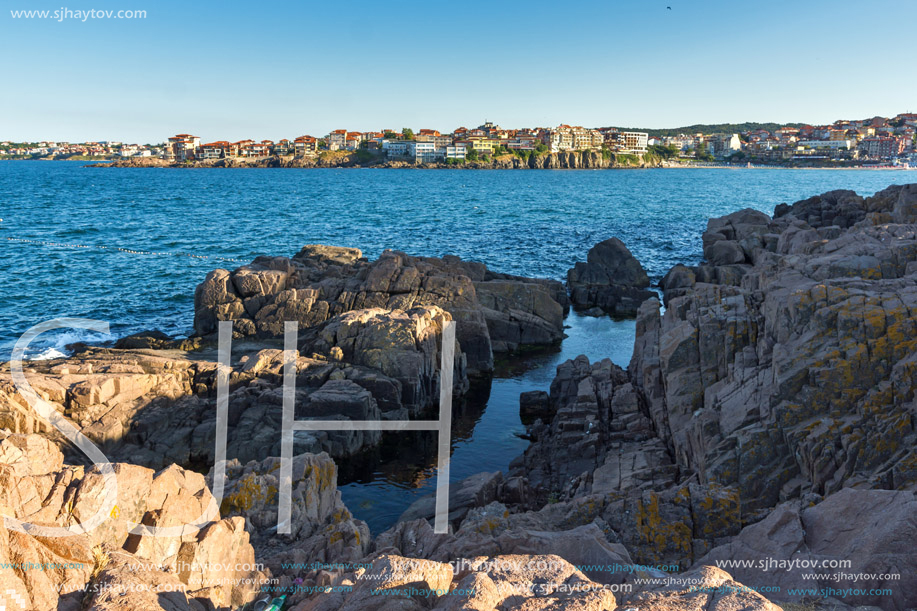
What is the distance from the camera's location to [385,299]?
94.2ft

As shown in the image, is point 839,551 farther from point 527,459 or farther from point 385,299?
point 385,299

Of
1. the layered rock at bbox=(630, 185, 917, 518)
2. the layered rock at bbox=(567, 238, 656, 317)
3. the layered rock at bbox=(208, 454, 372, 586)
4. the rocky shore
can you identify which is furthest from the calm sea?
the layered rock at bbox=(630, 185, 917, 518)

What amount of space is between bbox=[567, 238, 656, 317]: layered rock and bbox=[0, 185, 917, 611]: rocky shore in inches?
442

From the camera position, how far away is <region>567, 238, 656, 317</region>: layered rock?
39625 mm

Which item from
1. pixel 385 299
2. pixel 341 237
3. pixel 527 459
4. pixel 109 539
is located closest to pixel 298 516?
pixel 109 539

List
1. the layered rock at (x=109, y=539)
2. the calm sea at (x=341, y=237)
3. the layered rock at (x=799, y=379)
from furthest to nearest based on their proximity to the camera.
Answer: the calm sea at (x=341, y=237)
the layered rock at (x=799, y=379)
the layered rock at (x=109, y=539)

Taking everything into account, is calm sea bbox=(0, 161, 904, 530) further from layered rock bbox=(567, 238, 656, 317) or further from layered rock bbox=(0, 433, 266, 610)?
layered rock bbox=(0, 433, 266, 610)

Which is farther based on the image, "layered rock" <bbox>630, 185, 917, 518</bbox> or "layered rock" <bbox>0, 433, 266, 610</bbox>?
"layered rock" <bbox>630, 185, 917, 518</bbox>

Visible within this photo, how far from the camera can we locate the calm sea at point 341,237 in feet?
91.2

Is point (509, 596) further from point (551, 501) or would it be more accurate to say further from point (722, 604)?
point (551, 501)

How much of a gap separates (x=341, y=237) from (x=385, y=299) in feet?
133

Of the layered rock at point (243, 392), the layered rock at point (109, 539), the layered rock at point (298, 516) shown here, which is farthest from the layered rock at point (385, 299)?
the layered rock at point (109, 539)

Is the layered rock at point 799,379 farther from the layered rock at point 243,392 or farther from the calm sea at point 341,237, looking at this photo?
the layered rock at point 243,392

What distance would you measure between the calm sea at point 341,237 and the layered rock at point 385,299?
2191 mm
